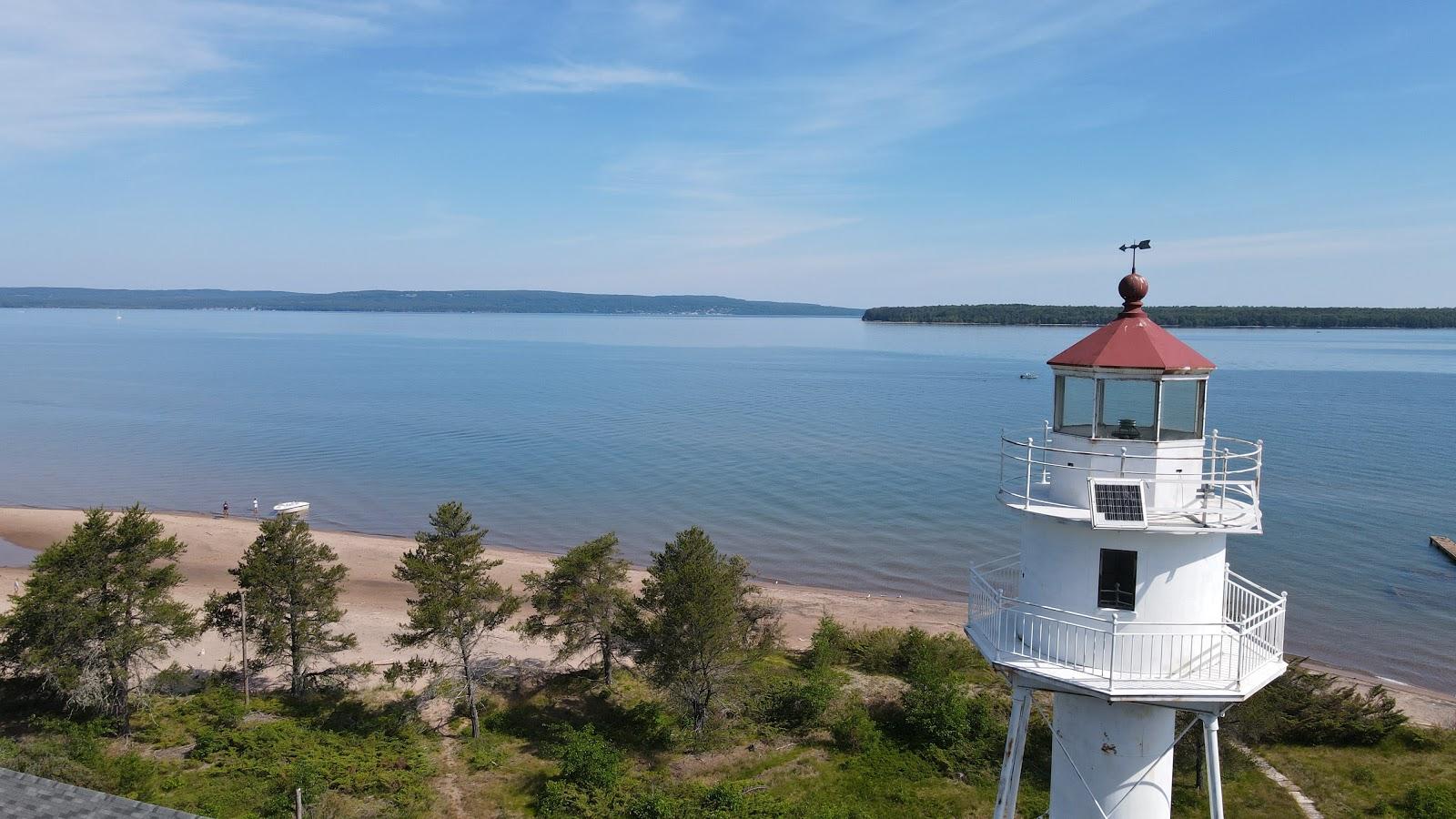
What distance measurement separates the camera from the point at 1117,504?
783 centimetres

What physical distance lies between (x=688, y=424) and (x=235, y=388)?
57.5 m

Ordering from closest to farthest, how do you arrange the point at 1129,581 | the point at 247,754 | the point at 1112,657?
the point at 1112,657, the point at 1129,581, the point at 247,754

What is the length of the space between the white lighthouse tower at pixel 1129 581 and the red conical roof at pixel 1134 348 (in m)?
0.01

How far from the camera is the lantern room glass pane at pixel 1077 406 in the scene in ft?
27.5

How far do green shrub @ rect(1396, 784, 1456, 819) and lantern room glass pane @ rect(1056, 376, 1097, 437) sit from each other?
1352 cm

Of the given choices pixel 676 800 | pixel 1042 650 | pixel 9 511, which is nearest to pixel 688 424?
pixel 9 511

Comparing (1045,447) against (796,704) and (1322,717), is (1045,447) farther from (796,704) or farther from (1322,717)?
(1322,717)

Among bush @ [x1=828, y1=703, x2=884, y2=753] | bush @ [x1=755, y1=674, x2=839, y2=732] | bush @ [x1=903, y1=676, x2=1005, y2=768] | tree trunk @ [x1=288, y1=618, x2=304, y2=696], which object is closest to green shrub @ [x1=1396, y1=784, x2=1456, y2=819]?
bush @ [x1=903, y1=676, x2=1005, y2=768]

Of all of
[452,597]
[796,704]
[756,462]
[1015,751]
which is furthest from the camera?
[756,462]

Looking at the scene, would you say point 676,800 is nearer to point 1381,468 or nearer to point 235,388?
point 1381,468

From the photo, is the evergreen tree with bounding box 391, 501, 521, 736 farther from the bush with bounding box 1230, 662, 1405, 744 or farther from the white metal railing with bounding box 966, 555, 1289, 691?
the bush with bounding box 1230, 662, 1405, 744

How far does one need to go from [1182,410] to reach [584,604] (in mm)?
15854

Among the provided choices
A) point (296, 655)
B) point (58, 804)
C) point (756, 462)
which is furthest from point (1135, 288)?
point (756, 462)

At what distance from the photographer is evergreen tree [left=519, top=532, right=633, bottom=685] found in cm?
2120
